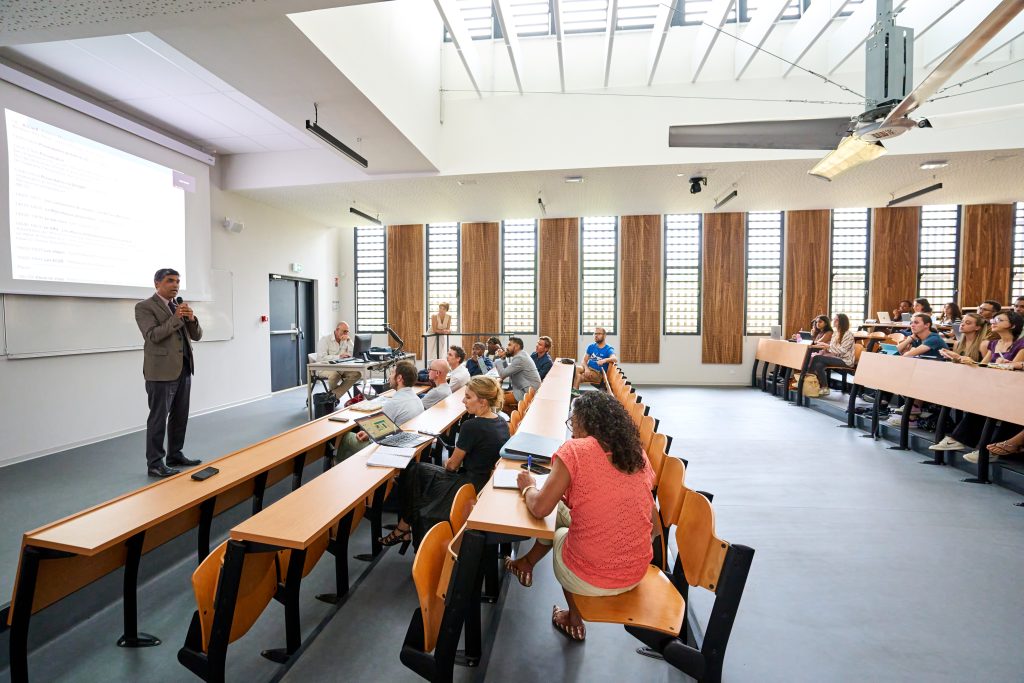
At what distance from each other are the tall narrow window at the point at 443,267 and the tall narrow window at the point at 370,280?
1.05 metres

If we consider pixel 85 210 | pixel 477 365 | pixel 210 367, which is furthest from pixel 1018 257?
pixel 85 210

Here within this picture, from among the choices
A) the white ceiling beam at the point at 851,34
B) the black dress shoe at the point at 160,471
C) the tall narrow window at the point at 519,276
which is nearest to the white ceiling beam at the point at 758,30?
the white ceiling beam at the point at 851,34

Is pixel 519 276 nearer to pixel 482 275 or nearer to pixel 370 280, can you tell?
pixel 482 275

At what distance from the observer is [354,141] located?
5473mm

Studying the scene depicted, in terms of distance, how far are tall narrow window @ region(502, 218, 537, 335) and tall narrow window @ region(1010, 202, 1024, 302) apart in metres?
9.21

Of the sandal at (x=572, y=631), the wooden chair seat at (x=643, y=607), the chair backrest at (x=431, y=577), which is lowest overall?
the sandal at (x=572, y=631)

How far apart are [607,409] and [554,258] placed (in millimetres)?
8543

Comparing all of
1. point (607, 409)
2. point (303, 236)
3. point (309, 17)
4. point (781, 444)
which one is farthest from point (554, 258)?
point (607, 409)

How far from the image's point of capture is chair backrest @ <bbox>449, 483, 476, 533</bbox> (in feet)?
6.17

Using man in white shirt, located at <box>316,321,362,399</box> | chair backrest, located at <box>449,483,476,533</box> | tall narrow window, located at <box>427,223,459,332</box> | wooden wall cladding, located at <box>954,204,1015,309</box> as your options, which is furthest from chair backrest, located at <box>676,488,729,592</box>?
wooden wall cladding, located at <box>954,204,1015,309</box>

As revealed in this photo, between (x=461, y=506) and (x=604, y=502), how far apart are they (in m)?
0.60

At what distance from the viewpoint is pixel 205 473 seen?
246 centimetres

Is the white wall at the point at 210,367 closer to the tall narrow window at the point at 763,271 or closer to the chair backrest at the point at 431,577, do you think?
the chair backrest at the point at 431,577

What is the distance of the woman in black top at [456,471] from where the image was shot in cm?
269
